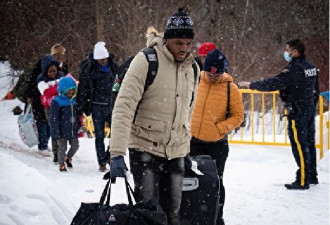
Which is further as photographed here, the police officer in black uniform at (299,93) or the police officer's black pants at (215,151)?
the police officer in black uniform at (299,93)

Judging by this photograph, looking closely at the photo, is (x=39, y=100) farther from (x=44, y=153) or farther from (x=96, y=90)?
(x=96, y=90)

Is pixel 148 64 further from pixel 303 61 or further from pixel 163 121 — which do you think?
pixel 303 61

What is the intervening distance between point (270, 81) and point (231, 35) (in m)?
14.8

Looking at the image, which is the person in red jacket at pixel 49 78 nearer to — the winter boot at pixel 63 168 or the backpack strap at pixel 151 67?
the winter boot at pixel 63 168

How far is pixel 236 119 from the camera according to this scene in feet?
16.5

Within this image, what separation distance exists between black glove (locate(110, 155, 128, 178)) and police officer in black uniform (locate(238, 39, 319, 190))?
392 cm

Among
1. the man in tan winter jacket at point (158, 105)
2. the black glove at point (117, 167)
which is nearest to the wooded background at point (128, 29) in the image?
the man in tan winter jacket at point (158, 105)

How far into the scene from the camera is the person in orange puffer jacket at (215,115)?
4.97m

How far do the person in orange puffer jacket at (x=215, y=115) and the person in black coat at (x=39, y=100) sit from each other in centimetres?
464

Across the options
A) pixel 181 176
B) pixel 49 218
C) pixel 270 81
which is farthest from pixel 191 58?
pixel 270 81

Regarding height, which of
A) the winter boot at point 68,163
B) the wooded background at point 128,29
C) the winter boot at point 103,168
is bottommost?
the winter boot at point 103,168

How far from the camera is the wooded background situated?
19.0 m

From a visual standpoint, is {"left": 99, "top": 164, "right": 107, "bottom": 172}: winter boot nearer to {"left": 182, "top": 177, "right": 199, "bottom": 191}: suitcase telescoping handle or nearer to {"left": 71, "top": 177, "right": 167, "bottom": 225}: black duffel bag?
{"left": 182, "top": 177, "right": 199, "bottom": 191}: suitcase telescoping handle

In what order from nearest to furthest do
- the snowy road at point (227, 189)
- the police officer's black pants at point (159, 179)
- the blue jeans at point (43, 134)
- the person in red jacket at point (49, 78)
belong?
the police officer's black pants at point (159, 179) < the snowy road at point (227, 189) < the person in red jacket at point (49, 78) < the blue jeans at point (43, 134)
